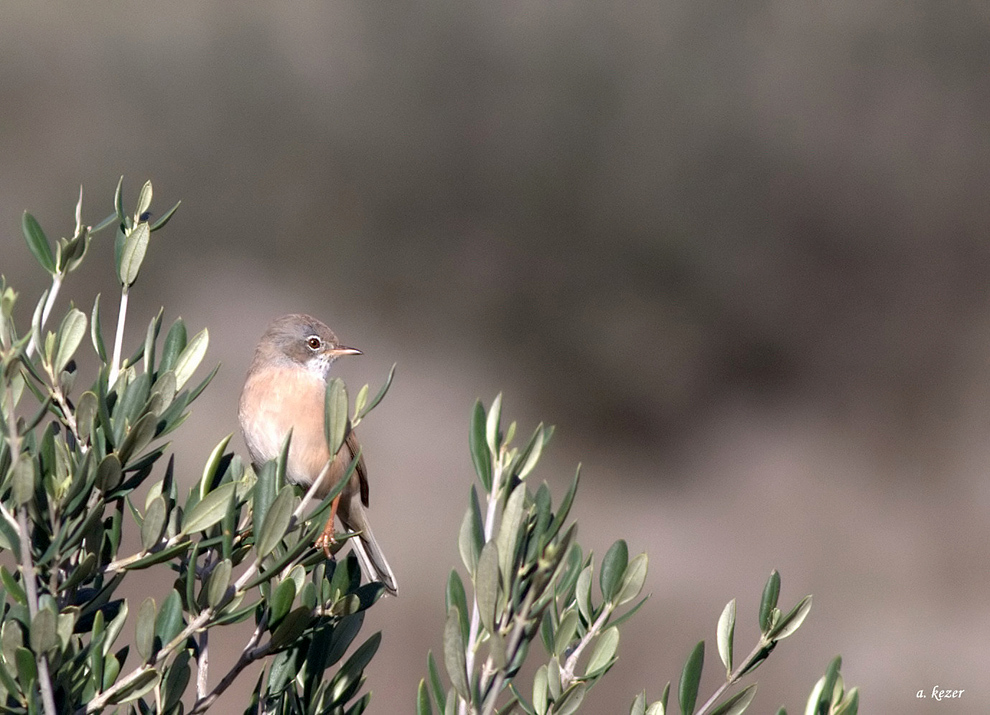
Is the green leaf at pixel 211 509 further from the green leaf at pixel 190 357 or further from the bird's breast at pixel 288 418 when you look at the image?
the bird's breast at pixel 288 418

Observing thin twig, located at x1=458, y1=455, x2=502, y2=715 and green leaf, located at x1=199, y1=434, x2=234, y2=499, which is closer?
thin twig, located at x1=458, y1=455, x2=502, y2=715

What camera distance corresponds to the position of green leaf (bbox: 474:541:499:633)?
157cm

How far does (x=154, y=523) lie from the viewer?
67.9 inches

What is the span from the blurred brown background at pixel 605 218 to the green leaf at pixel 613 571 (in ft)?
35.0

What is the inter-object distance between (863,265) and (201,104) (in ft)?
30.6

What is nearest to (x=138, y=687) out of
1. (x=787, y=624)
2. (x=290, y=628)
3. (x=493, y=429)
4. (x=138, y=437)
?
(x=290, y=628)

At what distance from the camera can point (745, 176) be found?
43.7 feet

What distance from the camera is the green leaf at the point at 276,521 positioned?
1.73 m

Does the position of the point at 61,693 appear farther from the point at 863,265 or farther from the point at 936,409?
the point at 936,409

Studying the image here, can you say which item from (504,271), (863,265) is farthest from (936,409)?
(504,271)

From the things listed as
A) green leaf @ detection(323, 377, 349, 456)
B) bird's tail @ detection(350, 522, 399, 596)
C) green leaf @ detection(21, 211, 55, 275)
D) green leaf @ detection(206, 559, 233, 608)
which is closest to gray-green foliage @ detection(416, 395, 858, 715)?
green leaf @ detection(323, 377, 349, 456)

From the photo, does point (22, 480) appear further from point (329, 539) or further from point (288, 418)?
point (288, 418)

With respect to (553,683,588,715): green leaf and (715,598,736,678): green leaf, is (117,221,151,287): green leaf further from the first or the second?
(715,598,736,678): green leaf

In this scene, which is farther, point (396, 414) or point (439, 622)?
point (396, 414)
